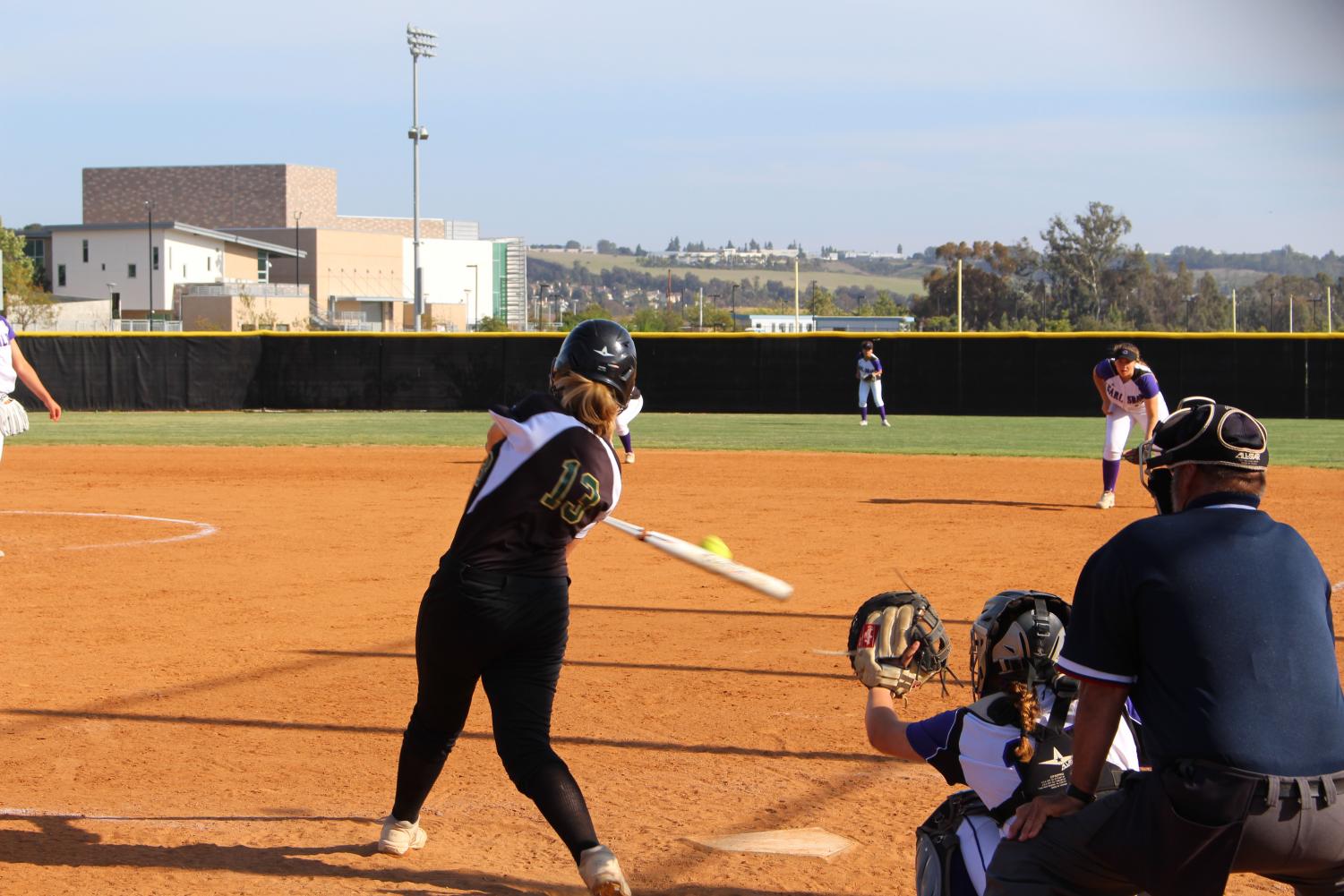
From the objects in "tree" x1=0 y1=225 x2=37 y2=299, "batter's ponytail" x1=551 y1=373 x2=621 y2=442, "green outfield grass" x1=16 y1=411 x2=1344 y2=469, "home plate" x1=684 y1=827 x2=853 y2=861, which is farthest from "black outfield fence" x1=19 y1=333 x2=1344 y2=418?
"tree" x1=0 y1=225 x2=37 y2=299

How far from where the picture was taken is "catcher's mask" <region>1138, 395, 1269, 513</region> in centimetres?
304

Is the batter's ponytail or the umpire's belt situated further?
the batter's ponytail

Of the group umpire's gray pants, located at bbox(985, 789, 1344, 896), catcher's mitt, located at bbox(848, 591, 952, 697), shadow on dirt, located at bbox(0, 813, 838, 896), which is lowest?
shadow on dirt, located at bbox(0, 813, 838, 896)

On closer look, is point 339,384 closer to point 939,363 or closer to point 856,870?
point 939,363

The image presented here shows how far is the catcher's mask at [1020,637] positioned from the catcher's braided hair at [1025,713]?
0.05m

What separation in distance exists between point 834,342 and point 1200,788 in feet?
108

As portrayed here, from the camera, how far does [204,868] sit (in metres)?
4.67

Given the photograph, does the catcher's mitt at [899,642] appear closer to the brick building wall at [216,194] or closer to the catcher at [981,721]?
the catcher at [981,721]

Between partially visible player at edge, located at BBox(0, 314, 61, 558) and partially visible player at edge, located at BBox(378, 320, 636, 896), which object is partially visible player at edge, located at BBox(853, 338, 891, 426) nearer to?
partially visible player at edge, located at BBox(0, 314, 61, 558)

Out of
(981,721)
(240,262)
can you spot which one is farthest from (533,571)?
(240,262)

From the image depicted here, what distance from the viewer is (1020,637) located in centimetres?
348

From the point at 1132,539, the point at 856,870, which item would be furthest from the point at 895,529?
the point at 1132,539

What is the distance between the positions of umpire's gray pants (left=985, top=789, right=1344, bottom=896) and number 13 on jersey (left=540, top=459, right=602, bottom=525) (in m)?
1.72

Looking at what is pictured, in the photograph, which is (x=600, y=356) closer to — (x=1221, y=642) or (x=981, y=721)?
(x=981, y=721)
